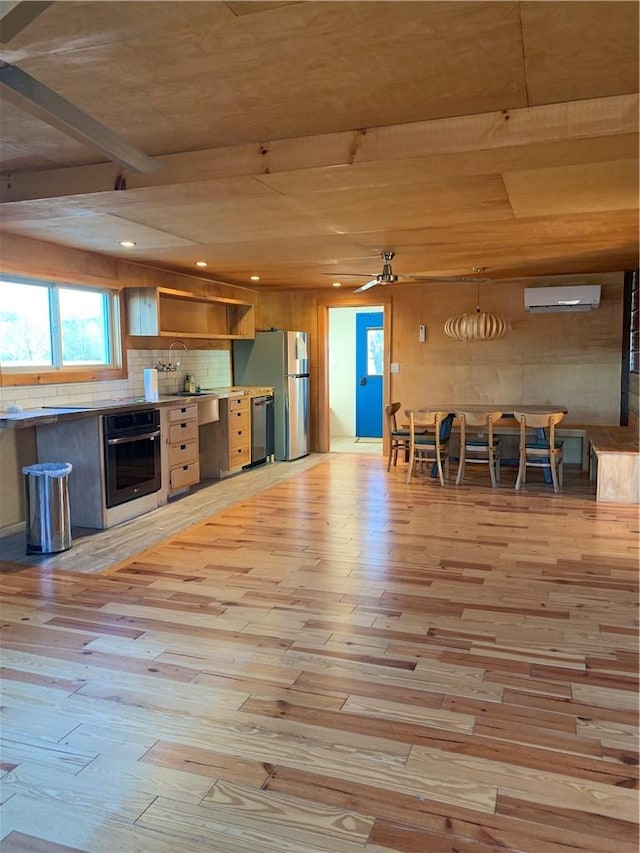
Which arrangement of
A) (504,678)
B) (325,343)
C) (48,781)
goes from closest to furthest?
(48,781), (504,678), (325,343)

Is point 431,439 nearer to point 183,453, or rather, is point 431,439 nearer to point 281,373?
point 281,373

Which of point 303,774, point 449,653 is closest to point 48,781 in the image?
point 303,774

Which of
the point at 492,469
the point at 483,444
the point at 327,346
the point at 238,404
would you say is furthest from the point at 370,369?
the point at 492,469

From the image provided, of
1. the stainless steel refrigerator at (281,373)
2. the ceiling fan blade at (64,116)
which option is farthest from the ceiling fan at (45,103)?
the stainless steel refrigerator at (281,373)

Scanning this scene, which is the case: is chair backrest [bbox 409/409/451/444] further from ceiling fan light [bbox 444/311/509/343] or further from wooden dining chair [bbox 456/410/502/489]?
ceiling fan light [bbox 444/311/509/343]

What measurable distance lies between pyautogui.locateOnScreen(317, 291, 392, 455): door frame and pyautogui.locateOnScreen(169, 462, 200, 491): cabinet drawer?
2.83 m

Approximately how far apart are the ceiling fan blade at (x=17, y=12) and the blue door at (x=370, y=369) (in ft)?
28.3

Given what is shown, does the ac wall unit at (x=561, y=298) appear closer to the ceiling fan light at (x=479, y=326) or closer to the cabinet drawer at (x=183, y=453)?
the ceiling fan light at (x=479, y=326)

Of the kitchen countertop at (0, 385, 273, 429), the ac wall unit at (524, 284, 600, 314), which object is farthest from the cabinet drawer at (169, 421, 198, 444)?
the ac wall unit at (524, 284, 600, 314)

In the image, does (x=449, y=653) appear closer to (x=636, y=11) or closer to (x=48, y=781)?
(x=48, y=781)

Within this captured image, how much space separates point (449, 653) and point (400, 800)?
3.22ft

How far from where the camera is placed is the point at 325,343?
8.54m

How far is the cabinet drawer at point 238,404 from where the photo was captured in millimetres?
6891

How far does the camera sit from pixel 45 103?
1.86m
